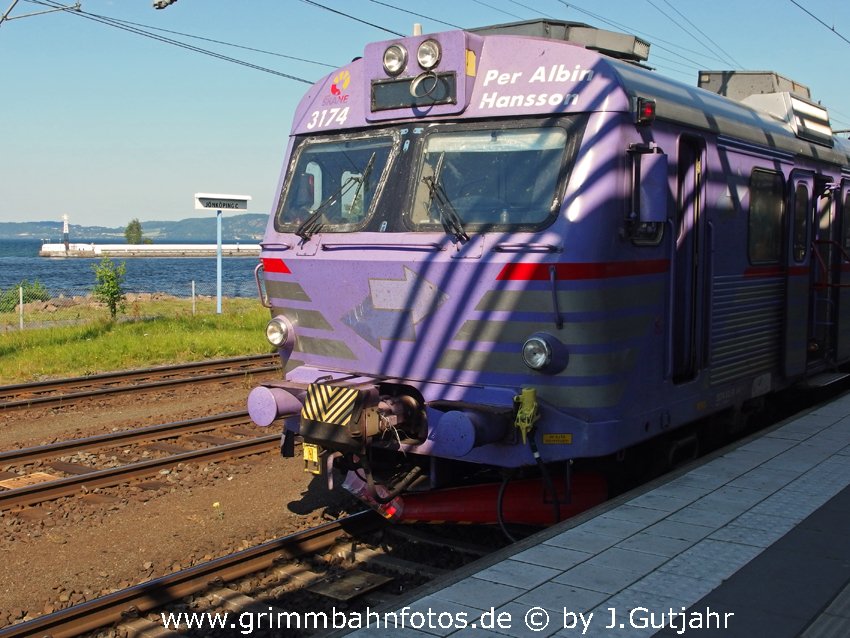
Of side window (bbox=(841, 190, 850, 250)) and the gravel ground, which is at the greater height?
side window (bbox=(841, 190, 850, 250))

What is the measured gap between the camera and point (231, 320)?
22578 millimetres

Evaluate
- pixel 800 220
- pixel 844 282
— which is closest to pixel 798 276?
pixel 800 220

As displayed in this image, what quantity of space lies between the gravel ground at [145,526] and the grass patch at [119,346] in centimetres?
601

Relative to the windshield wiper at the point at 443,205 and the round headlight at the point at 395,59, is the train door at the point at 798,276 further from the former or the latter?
the round headlight at the point at 395,59

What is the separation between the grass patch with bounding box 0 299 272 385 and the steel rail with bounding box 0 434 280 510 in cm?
688

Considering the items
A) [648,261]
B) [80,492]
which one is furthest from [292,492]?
[648,261]

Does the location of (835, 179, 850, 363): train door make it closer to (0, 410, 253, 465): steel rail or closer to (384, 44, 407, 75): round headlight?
(384, 44, 407, 75): round headlight

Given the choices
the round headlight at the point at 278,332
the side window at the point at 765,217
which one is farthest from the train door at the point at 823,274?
the round headlight at the point at 278,332

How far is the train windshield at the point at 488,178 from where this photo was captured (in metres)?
5.74

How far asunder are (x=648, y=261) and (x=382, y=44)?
242 centimetres

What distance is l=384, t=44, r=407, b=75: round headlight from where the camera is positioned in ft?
20.8

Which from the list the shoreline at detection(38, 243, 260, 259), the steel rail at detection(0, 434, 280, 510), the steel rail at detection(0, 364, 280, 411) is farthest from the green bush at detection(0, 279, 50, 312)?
the shoreline at detection(38, 243, 260, 259)

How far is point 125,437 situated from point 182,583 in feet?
14.9

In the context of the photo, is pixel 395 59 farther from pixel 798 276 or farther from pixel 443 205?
pixel 798 276
